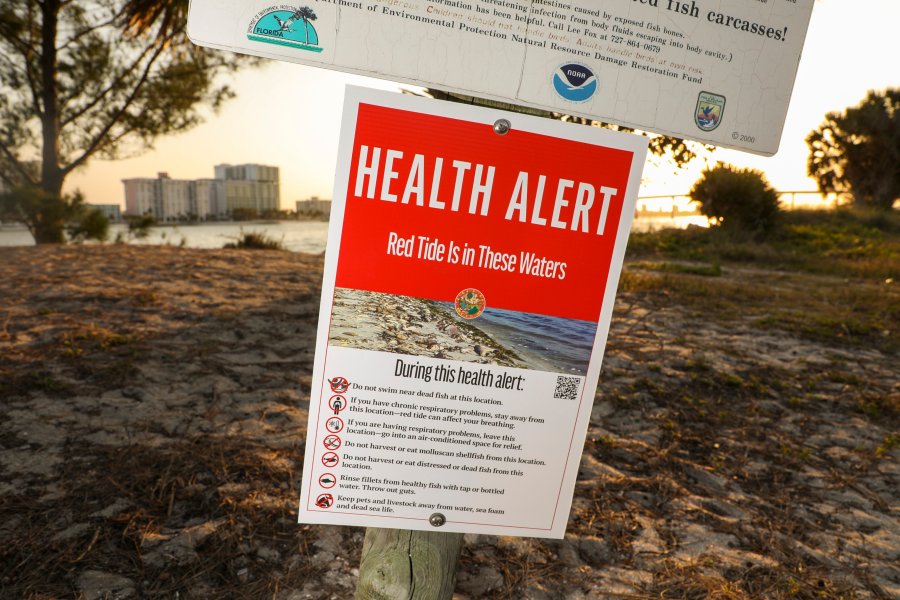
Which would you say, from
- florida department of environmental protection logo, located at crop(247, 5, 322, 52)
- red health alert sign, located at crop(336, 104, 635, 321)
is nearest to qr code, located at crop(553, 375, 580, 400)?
red health alert sign, located at crop(336, 104, 635, 321)

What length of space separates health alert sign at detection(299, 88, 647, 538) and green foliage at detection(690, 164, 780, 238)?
12556 millimetres

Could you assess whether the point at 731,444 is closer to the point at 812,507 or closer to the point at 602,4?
the point at 812,507

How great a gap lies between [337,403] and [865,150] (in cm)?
2603

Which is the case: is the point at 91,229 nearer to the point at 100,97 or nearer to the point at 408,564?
the point at 100,97

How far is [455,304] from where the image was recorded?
1299mm

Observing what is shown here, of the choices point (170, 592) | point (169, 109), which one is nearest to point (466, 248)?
point (170, 592)

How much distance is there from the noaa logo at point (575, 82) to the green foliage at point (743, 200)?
1264 centimetres

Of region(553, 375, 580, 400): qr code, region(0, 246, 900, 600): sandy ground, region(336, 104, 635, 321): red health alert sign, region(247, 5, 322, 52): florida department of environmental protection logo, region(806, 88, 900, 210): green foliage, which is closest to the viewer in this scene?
region(247, 5, 322, 52): florida department of environmental protection logo

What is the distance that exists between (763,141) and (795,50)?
20 centimetres

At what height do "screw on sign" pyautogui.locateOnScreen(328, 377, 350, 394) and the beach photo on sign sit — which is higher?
the beach photo on sign

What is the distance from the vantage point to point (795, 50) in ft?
4.24

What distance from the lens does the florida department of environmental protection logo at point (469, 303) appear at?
1298 millimetres

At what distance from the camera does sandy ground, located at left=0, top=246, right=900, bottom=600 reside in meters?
1.97

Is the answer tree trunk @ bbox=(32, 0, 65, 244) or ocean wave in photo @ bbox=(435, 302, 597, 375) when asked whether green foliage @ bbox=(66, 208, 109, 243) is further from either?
ocean wave in photo @ bbox=(435, 302, 597, 375)
